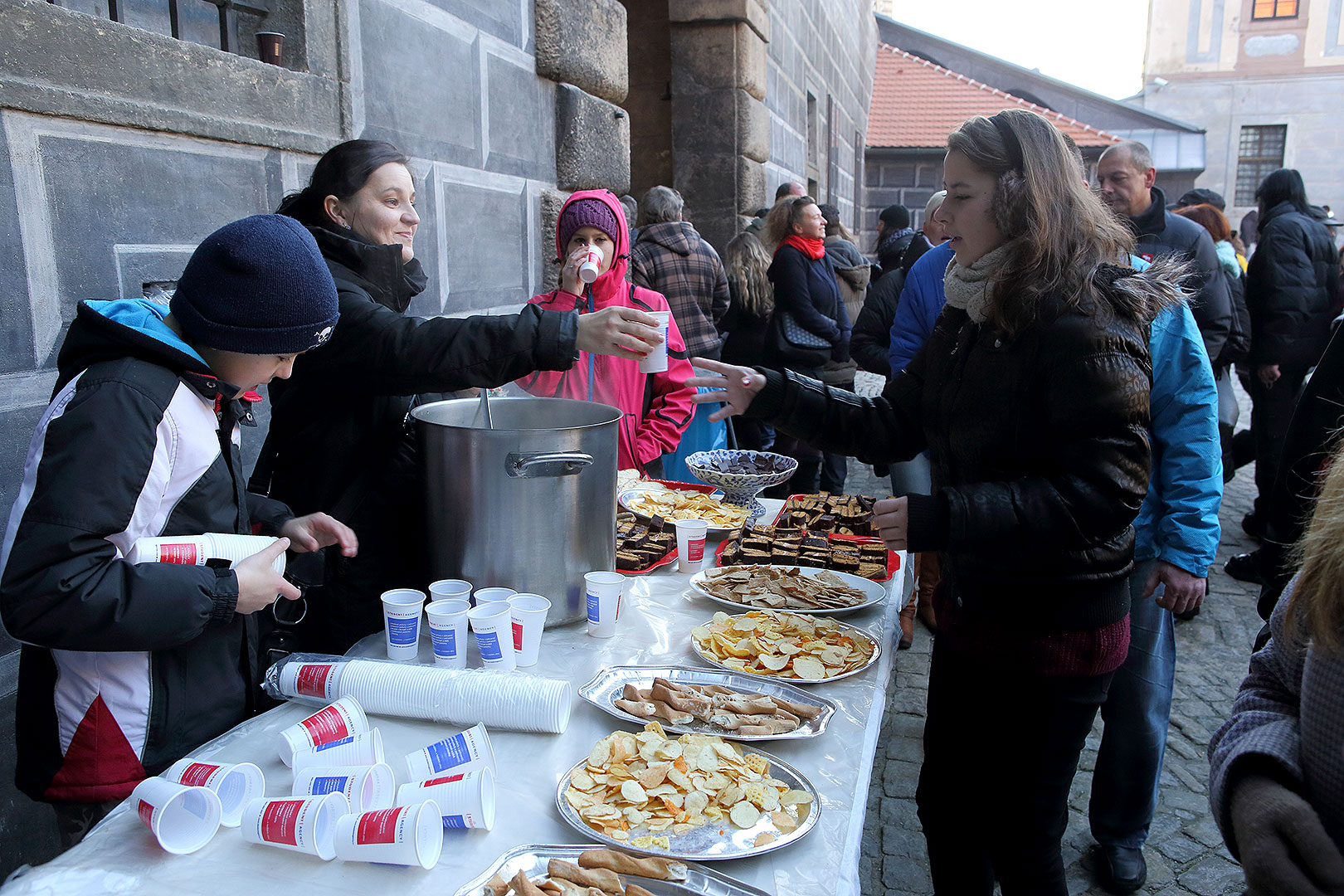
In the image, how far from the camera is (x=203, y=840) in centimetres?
122

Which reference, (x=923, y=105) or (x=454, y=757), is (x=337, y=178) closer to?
(x=454, y=757)

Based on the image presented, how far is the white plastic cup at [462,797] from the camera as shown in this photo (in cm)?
124

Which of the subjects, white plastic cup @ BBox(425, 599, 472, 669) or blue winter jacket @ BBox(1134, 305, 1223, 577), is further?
blue winter jacket @ BBox(1134, 305, 1223, 577)

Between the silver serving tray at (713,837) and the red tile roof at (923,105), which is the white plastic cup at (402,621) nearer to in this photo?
the silver serving tray at (713,837)

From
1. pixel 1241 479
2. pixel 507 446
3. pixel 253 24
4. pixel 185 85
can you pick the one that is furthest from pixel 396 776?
pixel 1241 479

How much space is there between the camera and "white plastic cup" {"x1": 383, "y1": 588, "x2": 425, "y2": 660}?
1.72m

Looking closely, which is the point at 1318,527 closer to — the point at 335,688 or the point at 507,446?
the point at 507,446

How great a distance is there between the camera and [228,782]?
129cm

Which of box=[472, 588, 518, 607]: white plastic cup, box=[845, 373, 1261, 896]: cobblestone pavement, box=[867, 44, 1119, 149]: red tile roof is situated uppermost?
box=[867, 44, 1119, 149]: red tile roof

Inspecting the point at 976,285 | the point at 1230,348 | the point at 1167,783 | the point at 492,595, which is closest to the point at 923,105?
the point at 1230,348

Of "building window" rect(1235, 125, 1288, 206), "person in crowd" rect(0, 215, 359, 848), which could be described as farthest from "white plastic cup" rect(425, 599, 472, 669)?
"building window" rect(1235, 125, 1288, 206)

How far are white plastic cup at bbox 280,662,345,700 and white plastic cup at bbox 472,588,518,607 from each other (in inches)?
11.4

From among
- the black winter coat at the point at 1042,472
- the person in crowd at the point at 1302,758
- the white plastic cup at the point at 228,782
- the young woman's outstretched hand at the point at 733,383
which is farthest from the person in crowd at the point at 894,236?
the white plastic cup at the point at 228,782

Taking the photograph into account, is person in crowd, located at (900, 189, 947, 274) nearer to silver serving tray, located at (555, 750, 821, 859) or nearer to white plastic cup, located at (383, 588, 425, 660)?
white plastic cup, located at (383, 588, 425, 660)
